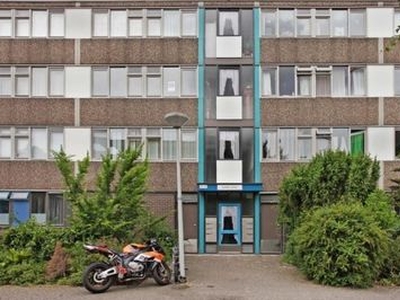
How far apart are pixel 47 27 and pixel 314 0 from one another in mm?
11256

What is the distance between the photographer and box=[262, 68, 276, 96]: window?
2173cm

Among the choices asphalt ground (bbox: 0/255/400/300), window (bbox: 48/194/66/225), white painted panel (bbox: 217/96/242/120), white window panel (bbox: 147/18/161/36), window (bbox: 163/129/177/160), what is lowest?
asphalt ground (bbox: 0/255/400/300)

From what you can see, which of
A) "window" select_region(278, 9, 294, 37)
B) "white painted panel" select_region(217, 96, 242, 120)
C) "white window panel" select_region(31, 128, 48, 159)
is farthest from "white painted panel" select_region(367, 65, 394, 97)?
"white window panel" select_region(31, 128, 48, 159)

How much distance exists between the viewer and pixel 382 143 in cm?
2145

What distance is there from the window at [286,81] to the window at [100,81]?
7223 millimetres

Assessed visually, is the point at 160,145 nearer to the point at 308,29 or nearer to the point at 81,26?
the point at 81,26

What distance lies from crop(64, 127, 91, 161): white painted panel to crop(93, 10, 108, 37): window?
4.17m

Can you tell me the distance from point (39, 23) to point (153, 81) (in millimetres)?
5464

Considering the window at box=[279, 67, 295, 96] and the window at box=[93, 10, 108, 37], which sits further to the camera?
the window at box=[93, 10, 108, 37]

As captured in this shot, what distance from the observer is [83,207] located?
14086mm

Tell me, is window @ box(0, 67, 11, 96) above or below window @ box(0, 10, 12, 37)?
below

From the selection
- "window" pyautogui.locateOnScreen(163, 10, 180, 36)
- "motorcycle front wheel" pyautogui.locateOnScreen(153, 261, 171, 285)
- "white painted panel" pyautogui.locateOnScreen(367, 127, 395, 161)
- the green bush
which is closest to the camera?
"motorcycle front wheel" pyautogui.locateOnScreen(153, 261, 171, 285)

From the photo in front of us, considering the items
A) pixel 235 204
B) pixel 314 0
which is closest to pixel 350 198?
pixel 235 204

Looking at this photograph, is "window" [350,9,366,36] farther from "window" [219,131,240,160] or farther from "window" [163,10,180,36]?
"window" [163,10,180,36]
